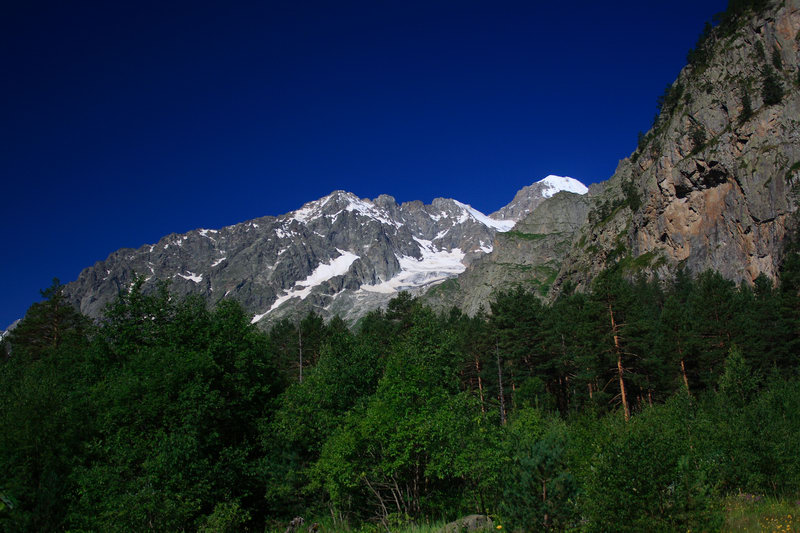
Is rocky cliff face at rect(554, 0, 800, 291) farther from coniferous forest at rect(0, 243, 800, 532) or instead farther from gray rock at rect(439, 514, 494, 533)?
gray rock at rect(439, 514, 494, 533)

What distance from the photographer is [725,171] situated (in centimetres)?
8900

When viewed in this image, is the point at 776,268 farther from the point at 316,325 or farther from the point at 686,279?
the point at 316,325

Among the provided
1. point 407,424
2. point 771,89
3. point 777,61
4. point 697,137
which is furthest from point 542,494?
point 777,61

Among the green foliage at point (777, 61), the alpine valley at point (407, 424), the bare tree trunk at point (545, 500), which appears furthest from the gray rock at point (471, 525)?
the green foliage at point (777, 61)

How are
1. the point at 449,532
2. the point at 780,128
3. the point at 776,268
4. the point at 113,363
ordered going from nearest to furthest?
the point at 449,532
the point at 113,363
the point at 776,268
the point at 780,128

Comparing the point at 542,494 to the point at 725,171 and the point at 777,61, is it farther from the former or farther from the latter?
the point at 777,61

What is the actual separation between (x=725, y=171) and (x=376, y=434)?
101 metres

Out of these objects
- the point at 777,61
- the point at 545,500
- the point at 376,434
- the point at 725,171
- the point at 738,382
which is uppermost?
the point at 777,61

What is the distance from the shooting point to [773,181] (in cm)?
7844

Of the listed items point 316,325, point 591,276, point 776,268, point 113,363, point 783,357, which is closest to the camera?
point 113,363

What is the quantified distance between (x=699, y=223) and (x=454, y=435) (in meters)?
101

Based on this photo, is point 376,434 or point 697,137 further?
point 697,137

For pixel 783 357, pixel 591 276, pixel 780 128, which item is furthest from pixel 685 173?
pixel 783 357

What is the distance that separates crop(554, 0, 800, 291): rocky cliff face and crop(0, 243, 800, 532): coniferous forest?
5064 cm
